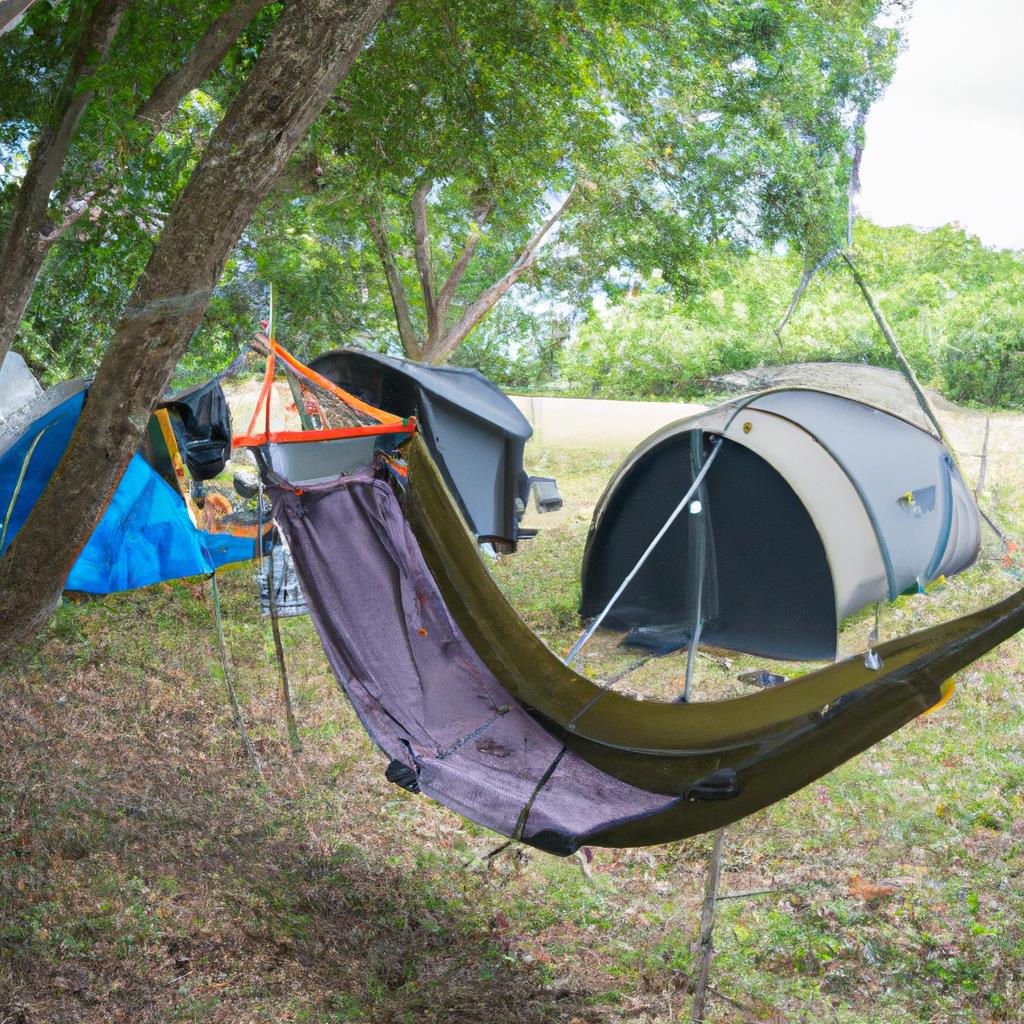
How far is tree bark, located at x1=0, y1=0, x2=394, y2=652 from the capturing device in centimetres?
213

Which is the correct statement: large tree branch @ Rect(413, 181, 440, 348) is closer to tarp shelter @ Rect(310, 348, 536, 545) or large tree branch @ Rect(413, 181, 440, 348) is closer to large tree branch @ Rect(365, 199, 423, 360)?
large tree branch @ Rect(365, 199, 423, 360)

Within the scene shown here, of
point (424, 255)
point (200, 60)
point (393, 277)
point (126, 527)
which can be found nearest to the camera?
point (126, 527)

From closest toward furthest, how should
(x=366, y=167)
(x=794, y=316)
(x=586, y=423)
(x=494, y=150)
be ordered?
1. (x=494, y=150)
2. (x=366, y=167)
3. (x=586, y=423)
4. (x=794, y=316)

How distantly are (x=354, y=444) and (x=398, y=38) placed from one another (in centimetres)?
210

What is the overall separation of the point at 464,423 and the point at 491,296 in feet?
10.7

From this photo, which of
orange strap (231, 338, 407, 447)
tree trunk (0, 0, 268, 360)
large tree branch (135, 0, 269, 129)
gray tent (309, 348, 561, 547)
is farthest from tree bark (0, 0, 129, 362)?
gray tent (309, 348, 561, 547)

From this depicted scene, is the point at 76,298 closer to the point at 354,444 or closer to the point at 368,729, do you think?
the point at 354,444

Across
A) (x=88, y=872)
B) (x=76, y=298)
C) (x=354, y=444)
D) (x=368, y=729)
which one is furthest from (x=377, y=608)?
(x=76, y=298)

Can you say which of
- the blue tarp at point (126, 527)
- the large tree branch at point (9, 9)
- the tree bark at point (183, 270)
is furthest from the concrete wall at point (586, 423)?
the large tree branch at point (9, 9)

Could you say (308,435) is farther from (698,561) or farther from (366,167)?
(366,167)

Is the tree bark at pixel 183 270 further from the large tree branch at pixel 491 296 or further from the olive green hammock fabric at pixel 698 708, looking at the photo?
the large tree branch at pixel 491 296

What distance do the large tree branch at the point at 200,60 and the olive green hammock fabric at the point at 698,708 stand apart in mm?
1749

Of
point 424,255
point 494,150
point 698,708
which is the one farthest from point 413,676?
point 424,255

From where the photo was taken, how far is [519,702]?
7.63ft
